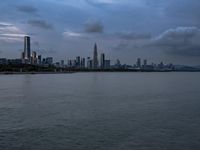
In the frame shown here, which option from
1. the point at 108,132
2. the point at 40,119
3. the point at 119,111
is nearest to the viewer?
the point at 108,132

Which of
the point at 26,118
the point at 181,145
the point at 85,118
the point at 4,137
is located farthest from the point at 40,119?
the point at 181,145

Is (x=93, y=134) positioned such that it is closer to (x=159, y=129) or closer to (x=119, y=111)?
(x=159, y=129)

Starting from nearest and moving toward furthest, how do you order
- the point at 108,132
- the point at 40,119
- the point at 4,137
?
the point at 4,137, the point at 108,132, the point at 40,119

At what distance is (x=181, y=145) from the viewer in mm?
19656

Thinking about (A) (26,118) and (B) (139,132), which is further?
(A) (26,118)

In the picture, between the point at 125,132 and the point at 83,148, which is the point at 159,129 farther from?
the point at 83,148

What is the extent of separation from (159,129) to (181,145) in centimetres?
433

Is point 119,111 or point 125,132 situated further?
point 119,111

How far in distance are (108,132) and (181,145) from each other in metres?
5.05

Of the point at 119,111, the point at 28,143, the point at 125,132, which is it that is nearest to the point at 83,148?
the point at 28,143

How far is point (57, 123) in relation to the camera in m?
26.2

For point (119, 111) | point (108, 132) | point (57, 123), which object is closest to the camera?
point (108, 132)

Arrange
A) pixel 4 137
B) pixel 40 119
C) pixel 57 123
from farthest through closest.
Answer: pixel 40 119 → pixel 57 123 → pixel 4 137

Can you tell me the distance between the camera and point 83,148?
747 inches
